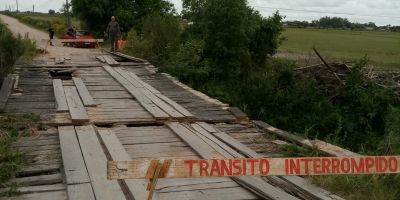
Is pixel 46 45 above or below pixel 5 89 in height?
below

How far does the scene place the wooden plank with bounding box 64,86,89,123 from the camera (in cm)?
773

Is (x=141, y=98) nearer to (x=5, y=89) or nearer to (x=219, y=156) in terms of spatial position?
(x=5, y=89)

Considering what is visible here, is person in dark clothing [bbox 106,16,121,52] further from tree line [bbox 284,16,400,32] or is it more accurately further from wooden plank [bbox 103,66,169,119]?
tree line [bbox 284,16,400,32]

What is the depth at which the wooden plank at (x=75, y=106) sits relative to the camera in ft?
25.4

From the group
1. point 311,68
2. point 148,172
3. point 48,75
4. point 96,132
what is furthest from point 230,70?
point 148,172

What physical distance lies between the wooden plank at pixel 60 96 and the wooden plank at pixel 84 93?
1.15 ft

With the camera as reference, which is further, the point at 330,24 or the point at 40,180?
the point at 330,24

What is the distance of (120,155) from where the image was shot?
233 inches

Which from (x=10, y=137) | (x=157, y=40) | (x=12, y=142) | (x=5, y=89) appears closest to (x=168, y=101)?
(x=5, y=89)

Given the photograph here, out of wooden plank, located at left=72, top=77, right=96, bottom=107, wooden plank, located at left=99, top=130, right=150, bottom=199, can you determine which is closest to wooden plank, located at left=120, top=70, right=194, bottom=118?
wooden plank, located at left=72, top=77, right=96, bottom=107

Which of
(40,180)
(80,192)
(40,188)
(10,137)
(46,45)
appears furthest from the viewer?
(46,45)

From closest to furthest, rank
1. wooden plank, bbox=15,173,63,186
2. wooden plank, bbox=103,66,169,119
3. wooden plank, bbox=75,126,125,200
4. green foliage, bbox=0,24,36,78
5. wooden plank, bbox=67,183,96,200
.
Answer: wooden plank, bbox=67,183,96,200 < wooden plank, bbox=75,126,125,200 < wooden plank, bbox=15,173,63,186 < wooden plank, bbox=103,66,169,119 < green foliage, bbox=0,24,36,78

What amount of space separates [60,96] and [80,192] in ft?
18.1

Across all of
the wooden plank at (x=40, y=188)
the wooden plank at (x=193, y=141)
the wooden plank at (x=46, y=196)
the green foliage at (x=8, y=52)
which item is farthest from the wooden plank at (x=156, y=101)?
the wooden plank at (x=46, y=196)
